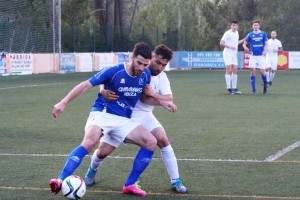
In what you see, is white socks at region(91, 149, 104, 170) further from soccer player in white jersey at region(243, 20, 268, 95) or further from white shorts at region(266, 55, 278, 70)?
white shorts at region(266, 55, 278, 70)

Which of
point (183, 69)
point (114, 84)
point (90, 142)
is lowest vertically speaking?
point (183, 69)

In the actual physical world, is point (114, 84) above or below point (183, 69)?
above

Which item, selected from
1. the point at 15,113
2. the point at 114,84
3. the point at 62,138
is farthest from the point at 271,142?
the point at 15,113

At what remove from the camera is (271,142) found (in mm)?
10844

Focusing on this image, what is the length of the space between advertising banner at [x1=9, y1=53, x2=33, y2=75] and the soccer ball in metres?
26.4

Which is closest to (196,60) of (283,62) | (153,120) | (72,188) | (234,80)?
(283,62)

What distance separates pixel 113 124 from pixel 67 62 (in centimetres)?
3089

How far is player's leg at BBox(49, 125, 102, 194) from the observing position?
6.66 meters

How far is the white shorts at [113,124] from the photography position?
7.18 metres

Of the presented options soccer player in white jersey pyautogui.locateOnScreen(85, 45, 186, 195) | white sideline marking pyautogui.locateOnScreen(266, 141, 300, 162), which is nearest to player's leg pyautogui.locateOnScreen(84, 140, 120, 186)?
soccer player in white jersey pyautogui.locateOnScreen(85, 45, 186, 195)

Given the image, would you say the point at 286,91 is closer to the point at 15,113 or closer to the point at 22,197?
the point at 15,113

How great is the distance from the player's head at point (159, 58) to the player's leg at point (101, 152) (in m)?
0.84

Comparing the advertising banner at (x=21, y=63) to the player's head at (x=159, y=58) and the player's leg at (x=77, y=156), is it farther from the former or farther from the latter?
the player's leg at (x=77, y=156)

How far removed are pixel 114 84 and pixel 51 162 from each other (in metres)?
2.34
